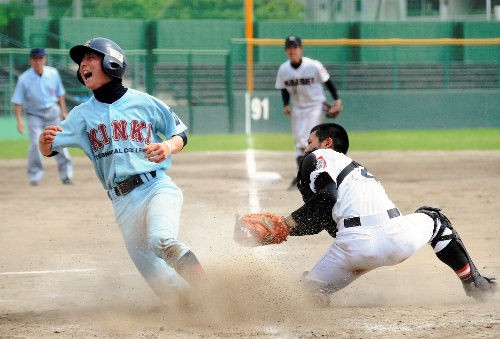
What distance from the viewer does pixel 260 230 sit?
598 cm

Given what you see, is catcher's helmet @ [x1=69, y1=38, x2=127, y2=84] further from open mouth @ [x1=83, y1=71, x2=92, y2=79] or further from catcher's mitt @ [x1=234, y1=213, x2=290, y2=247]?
catcher's mitt @ [x1=234, y1=213, x2=290, y2=247]

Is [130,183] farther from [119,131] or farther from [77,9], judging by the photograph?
[77,9]

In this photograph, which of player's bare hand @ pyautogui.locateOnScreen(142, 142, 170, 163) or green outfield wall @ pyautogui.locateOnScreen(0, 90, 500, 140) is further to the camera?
green outfield wall @ pyautogui.locateOnScreen(0, 90, 500, 140)

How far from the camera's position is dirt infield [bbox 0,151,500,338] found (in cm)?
558

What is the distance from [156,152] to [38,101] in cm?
897

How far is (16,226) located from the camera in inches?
404

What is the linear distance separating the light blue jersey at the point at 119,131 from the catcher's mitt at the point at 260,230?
1.98 ft

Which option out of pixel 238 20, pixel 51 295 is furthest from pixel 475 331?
pixel 238 20

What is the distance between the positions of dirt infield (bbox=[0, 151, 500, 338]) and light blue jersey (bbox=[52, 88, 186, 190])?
2.78 ft

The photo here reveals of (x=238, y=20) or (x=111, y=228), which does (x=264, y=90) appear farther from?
(x=111, y=228)

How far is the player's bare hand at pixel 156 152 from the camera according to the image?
5.66 m

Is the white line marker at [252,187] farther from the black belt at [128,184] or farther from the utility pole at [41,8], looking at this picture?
the utility pole at [41,8]

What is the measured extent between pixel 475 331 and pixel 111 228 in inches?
212

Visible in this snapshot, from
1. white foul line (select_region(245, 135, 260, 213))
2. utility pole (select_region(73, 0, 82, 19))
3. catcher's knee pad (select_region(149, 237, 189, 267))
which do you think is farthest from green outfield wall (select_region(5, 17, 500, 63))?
catcher's knee pad (select_region(149, 237, 189, 267))
